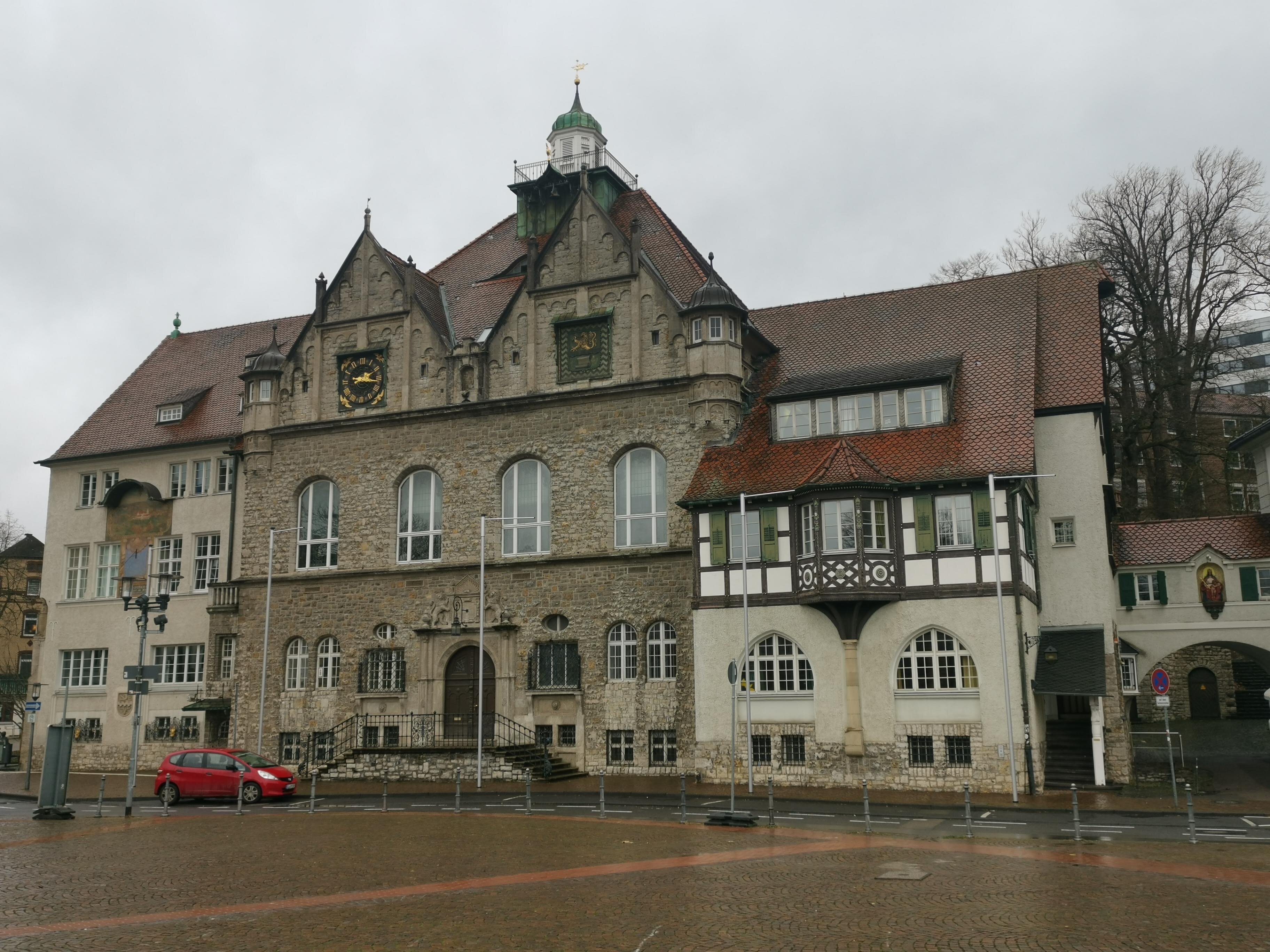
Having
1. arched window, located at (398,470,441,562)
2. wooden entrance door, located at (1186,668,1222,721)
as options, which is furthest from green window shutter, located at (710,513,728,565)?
wooden entrance door, located at (1186,668,1222,721)

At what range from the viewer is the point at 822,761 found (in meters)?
28.5

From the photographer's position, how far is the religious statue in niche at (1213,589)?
35.1 m

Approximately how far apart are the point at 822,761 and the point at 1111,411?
2071 centimetres

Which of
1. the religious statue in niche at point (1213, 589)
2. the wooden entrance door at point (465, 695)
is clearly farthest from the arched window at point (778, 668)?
the religious statue in niche at point (1213, 589)

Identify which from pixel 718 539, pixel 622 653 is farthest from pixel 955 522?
pixel 622 653

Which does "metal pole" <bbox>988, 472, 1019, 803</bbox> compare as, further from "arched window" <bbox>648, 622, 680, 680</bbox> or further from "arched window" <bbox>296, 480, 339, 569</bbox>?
"arched window" <bbox>296, 480, 339, 569</bbox>

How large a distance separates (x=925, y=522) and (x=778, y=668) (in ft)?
16.8

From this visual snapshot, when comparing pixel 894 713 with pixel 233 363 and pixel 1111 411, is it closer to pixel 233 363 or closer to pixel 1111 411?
pixel 1111 411

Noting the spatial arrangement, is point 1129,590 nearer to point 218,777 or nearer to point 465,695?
point 465,695

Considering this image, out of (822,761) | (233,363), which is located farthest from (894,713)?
(233,363)

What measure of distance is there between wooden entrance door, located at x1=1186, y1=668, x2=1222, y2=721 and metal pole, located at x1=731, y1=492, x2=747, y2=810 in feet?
96.7

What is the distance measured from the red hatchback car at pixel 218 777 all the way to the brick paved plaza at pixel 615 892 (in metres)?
7.35

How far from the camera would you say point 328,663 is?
36.4 metres

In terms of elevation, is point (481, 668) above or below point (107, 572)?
below
